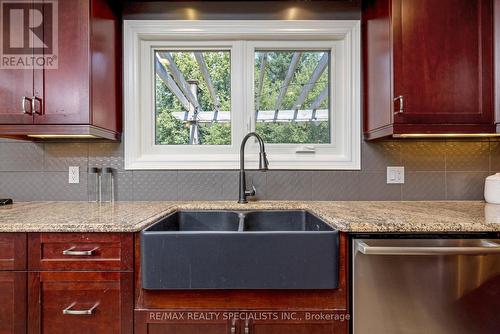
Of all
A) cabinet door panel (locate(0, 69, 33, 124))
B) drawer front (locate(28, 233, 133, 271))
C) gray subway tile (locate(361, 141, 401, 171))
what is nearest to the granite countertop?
drawer front (locate(28, 233, 133, 271))

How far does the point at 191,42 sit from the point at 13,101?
3.44 feet

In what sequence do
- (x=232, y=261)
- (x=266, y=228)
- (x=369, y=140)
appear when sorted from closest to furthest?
1. (x=232, y=261)
2. (x=266, y=228)
3. (x=369, y=140)

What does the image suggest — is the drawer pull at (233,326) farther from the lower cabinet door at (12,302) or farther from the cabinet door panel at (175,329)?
the lower cabinet door at (12,302)

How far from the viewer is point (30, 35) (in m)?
1.46

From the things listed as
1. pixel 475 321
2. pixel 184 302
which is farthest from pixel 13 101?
pixel 475 321

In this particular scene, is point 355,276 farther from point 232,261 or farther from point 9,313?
point 9,313

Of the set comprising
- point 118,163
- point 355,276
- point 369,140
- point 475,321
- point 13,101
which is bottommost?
point 475,321

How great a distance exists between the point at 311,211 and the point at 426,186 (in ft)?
2.78

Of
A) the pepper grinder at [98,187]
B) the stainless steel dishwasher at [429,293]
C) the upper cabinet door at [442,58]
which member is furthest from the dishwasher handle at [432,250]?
the pepper grinder at [98,187]

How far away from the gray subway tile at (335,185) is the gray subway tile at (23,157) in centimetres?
176

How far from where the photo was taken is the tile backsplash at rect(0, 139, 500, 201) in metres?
1.83

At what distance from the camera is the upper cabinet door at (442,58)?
146 centimetres

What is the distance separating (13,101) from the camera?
1.46 m

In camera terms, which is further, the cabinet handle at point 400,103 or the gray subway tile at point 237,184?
the gray subway tile at point 237,184
